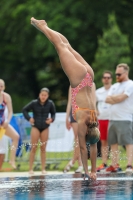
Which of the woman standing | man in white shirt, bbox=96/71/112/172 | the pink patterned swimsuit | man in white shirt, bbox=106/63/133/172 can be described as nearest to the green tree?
man in white shirt, bbox=96/71/112/172

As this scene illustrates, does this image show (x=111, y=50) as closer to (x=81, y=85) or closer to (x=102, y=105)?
(x=102, y=105)

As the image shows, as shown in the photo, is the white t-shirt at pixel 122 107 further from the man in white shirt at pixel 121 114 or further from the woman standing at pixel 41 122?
the woman standing at pixel 41 122

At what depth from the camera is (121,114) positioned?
1505 cm

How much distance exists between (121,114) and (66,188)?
200 inches

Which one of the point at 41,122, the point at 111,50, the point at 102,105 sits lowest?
the point at 41,122

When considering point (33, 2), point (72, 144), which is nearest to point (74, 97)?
point (72, 144)

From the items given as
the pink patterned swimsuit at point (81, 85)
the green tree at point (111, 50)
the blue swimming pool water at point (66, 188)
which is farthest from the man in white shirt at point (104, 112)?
the green tree at point (111, 50)

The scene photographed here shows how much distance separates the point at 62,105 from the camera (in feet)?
148

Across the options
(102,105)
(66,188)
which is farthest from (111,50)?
(66,188)

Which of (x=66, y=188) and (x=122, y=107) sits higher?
(x=122, y=107)

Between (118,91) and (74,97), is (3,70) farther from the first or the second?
(74,97)

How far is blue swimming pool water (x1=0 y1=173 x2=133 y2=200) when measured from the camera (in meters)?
8.92

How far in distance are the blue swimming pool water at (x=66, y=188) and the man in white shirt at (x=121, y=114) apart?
244 cm

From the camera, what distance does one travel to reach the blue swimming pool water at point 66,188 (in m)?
8.92
